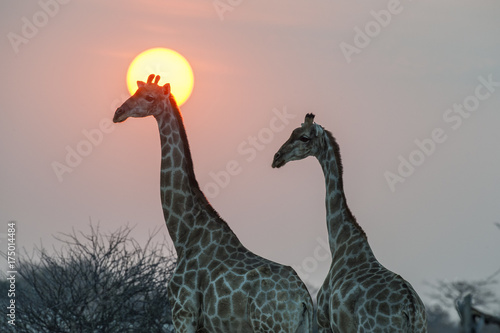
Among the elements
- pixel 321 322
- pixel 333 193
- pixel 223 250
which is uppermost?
pixel 333 193

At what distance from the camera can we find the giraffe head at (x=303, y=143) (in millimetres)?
17750

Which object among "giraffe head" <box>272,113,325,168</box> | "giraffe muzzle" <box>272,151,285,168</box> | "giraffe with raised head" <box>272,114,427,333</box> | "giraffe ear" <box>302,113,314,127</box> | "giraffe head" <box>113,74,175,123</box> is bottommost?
"giraffe with raised head" <box>272,114,427,333</box>

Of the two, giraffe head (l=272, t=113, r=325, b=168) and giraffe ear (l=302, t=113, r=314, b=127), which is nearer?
giraffe head (l=272, t=113, r=325, b=168)

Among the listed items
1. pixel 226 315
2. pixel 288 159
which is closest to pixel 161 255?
pixel 288 159

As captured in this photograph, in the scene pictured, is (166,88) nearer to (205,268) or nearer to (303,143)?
(303,143)

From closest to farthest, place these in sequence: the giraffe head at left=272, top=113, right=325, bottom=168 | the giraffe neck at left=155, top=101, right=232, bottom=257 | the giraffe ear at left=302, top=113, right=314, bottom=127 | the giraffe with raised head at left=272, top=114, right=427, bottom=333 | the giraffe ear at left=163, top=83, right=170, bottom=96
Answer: the giraffe with raised head at left=272, top=114, right=427, bottom=333, the giraffe neck at left=155, top=101, right=232, bottom=257, the giraffe ear at left=163, top=83, right=170, bottom=96, the giraffe head at left=272, top=113, right=325, bottom=168, the giraffe ear at left=302, top=113, right=314, bottom=127

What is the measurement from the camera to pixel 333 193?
58.1ft

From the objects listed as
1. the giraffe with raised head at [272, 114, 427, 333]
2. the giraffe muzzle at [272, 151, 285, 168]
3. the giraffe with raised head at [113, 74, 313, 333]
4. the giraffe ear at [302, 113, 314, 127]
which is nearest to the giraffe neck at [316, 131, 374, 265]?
the giraffe with raised head at [272, 114, 427, 333]

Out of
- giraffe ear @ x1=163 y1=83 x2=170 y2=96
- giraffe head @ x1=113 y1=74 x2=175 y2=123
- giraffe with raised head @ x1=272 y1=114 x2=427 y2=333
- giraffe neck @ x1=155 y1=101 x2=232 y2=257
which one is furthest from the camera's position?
giraffe ear @ x1=163 y1=83 x2=170 y2=96

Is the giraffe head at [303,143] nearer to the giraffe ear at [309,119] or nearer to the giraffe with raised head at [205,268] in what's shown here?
the giraffe ear at [309,119]

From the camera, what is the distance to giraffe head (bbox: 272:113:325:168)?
1775 cm

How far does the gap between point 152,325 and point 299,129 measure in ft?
20.6

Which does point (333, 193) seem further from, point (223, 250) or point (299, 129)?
point (223, 250)

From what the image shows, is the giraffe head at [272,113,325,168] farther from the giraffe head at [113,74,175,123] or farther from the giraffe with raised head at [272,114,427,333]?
the giraffe head at [113,74,175,123]
